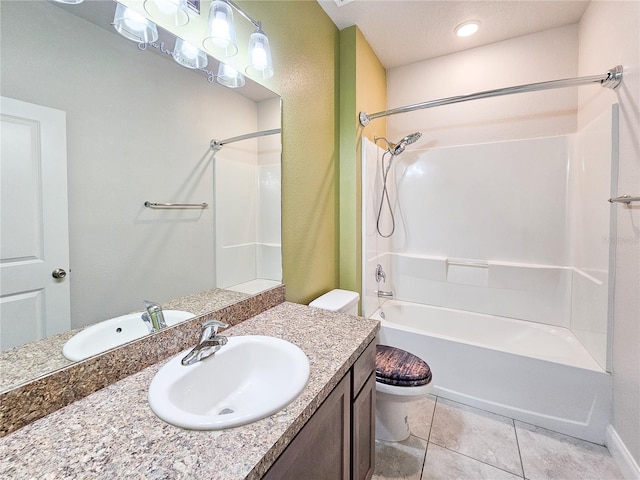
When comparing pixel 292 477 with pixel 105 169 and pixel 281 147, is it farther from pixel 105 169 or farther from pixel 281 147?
pixel 281 147

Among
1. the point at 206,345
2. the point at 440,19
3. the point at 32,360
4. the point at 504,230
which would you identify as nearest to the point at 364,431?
the point at 206,345

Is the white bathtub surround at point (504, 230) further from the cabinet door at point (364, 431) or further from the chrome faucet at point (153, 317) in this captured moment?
the chrome faucet at point (153, 317)

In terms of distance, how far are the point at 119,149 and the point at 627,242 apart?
7.30 feet

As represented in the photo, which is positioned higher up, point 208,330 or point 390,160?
point 390,160

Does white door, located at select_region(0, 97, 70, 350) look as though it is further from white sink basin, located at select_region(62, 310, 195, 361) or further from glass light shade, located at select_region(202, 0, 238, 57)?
glass light shade, located at select_region(202, 0, 238, 57)

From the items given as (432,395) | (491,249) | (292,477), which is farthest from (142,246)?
(491,249)

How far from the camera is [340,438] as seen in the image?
90 centimetres

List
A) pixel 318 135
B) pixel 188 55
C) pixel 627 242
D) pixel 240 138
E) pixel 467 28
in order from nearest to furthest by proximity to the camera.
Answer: pixel 188 55
pixel 240 138
pixel 627 242
pixel 318 135
pixel 467 28

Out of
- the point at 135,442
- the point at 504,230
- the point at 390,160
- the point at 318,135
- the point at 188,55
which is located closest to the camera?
the point at 135,442

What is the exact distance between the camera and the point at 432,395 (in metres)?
1.96

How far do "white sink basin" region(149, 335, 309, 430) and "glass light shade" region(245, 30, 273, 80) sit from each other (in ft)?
3.81

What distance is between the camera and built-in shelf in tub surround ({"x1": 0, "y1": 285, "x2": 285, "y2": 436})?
611mm

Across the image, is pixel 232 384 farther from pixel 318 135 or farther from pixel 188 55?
pixel 318 135

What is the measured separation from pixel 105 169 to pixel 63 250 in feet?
0.80
